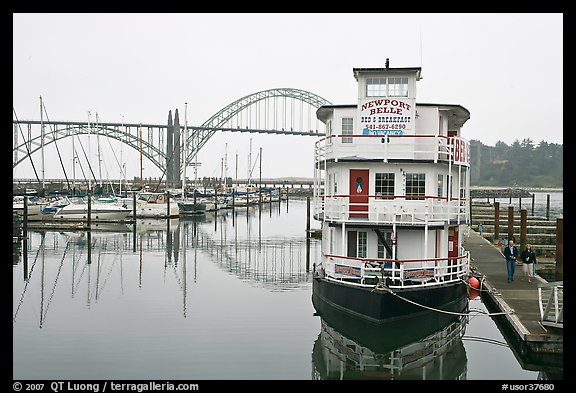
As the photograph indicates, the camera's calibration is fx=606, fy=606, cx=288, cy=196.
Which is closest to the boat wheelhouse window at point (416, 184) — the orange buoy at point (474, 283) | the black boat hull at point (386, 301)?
the black boat hull at point (386, 301)

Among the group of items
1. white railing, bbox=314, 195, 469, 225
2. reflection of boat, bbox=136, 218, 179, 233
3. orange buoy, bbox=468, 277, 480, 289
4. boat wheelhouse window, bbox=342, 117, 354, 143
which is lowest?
reflection of boat, bbox=136, 218, 179, 233

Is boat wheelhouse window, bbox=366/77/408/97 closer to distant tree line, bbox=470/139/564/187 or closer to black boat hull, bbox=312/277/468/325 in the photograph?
black boat hull, bbox=312/277/468/325

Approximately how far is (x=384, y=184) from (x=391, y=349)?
5.63m

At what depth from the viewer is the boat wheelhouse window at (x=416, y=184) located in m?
20.4

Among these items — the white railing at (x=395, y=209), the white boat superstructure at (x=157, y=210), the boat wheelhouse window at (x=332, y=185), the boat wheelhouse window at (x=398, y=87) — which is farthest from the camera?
the white boat superstructure at (x=157, y=210)

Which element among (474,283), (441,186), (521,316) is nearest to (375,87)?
(441,186)

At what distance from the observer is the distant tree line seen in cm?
16300

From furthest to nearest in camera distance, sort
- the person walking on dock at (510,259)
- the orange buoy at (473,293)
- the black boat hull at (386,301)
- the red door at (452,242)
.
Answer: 1. the person walking on dock at (510,259)
2. the red door at (452,242)
3. the orange buoy at (473,293)
4. the black boat hull at (386,301)

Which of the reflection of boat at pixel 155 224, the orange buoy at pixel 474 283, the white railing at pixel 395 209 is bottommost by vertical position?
the reflection of boat at pixel 155 224

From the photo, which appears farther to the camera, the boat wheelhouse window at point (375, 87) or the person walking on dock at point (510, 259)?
the person walking on dock at point (510, 259)

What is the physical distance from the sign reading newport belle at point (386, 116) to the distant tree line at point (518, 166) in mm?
145075

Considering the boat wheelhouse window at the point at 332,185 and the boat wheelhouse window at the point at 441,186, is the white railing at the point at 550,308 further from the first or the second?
the boat wheelhouse window at the point at 332,185

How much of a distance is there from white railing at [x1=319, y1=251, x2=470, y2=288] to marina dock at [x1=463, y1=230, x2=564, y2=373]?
5.89ft

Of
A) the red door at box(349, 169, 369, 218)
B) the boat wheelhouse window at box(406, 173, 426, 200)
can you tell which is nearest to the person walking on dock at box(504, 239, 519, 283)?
the boat wheelhouse window at box(406, 173, 426, 200)
